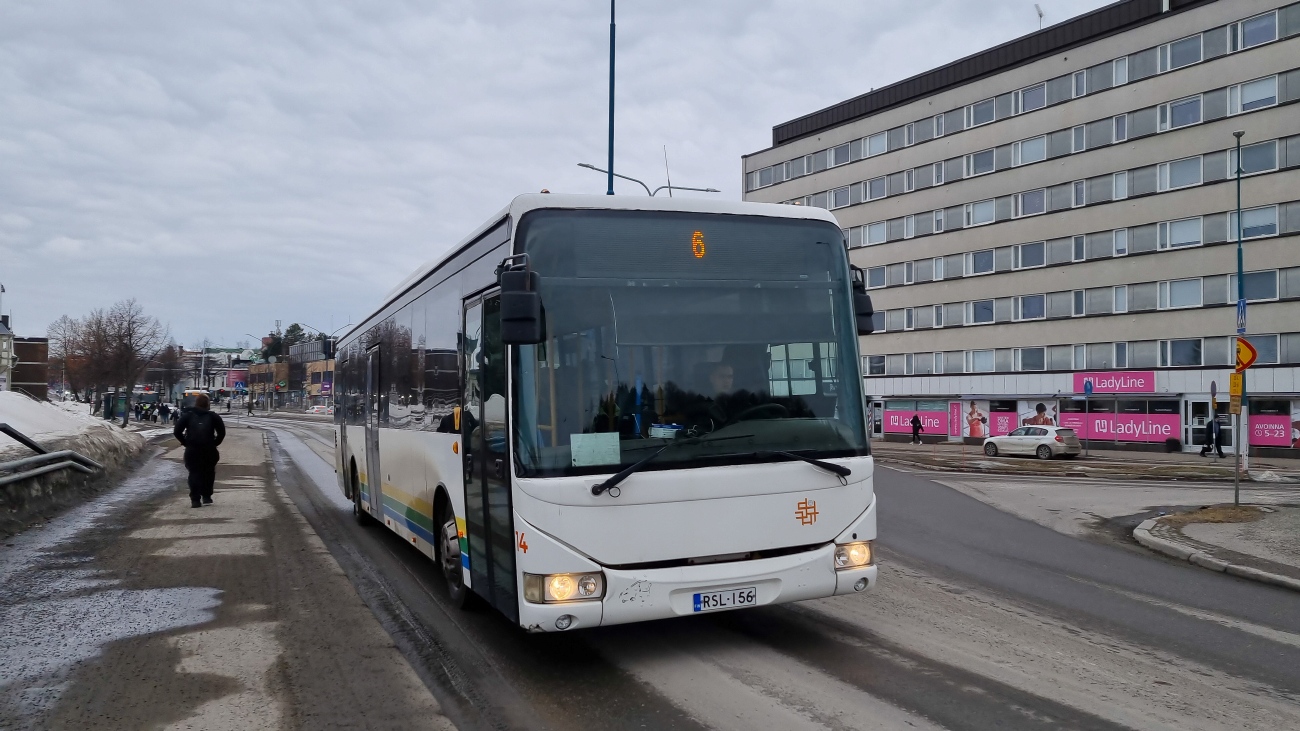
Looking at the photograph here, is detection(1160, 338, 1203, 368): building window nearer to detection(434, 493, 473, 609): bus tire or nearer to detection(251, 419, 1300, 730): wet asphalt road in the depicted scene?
detection(251, 419, 1300, 730): wet asphalt road

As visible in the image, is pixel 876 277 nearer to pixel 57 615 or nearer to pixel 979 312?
pixel 979 312

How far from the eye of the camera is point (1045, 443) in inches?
1449

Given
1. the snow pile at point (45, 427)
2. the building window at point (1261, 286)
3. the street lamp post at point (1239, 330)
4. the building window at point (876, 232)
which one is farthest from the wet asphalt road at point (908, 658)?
the building window at point (876, 232)

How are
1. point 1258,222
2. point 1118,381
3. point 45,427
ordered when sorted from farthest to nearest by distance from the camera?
point 1118,381
point 1258,222
point 45,427

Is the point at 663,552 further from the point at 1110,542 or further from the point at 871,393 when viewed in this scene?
the point at 871,393

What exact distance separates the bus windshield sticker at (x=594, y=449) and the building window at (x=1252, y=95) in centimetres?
4452

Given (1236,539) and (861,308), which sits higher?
(861,308)

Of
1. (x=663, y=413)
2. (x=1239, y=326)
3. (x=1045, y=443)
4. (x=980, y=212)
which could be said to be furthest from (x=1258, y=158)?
(x=663, y=413)

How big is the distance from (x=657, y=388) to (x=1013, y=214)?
163 feet

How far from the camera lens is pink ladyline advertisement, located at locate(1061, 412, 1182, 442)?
4275cm

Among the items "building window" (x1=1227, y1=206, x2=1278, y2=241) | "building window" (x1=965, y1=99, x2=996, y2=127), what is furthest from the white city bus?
"building window" (x1=965, y1=99, x2=996, y2=127)

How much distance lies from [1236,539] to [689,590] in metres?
9.34

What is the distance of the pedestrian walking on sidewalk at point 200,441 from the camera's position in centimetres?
1491

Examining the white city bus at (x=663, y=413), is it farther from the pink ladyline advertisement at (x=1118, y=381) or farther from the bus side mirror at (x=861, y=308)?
the pink ladyline advertisement at (x=1118, y=381)
